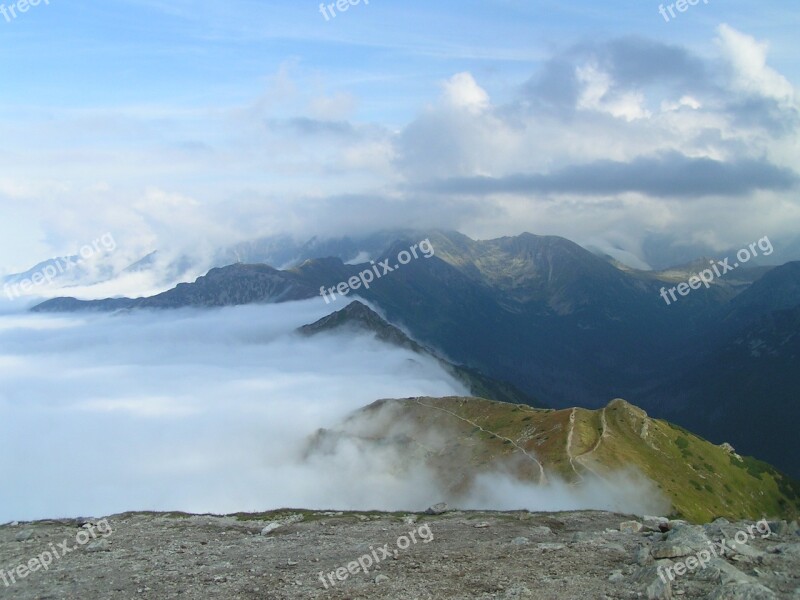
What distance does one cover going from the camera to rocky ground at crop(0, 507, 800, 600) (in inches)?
1307

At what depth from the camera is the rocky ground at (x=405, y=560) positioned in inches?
1307

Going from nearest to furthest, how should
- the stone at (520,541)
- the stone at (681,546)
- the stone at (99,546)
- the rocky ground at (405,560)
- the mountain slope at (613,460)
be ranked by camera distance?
the rocky ground at (405,560)
the stone at (681,546)
the stone at (520,541)
the stone at (99,546)
the mountain slope at (613,460)

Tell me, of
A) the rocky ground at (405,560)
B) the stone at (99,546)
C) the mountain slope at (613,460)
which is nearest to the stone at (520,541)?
the rocky ground at (405,560)

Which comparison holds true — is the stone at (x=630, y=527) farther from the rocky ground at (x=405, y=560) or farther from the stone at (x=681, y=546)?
the stone at (x=681, y=546)

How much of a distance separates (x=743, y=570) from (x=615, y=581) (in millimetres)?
7960

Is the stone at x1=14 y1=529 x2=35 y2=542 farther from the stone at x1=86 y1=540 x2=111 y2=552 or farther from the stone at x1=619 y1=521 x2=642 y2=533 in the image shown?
the stone at x1=619 y1=521 x2=642 y2=533

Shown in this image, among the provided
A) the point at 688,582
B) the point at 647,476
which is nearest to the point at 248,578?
the point at 688,582

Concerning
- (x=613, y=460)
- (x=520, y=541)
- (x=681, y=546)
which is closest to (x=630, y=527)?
(x=520, y=541)

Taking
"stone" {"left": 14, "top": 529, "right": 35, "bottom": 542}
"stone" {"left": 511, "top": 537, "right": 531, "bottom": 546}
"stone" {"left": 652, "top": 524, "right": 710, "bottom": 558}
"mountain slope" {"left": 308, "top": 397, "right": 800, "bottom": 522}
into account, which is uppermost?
"stone" {"left": 652, "top": 524, "right": 710, "bottom": 558}

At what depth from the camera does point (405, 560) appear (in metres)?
42.1

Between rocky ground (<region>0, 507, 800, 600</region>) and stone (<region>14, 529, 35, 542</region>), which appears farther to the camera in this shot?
stone (<region>14, 529, 35, 542</region>)

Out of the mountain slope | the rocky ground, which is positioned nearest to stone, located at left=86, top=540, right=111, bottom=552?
the rocky ground

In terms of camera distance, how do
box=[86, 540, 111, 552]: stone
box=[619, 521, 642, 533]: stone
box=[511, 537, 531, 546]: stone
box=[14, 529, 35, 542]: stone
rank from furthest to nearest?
box=[14, 529, 35, 542]: stone → box=[86, 540, 111, 552]: stone → box=[619, 521, 642, 533]: stone → box=[511, 537, 531, 546]: stone

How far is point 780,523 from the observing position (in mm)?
46500
